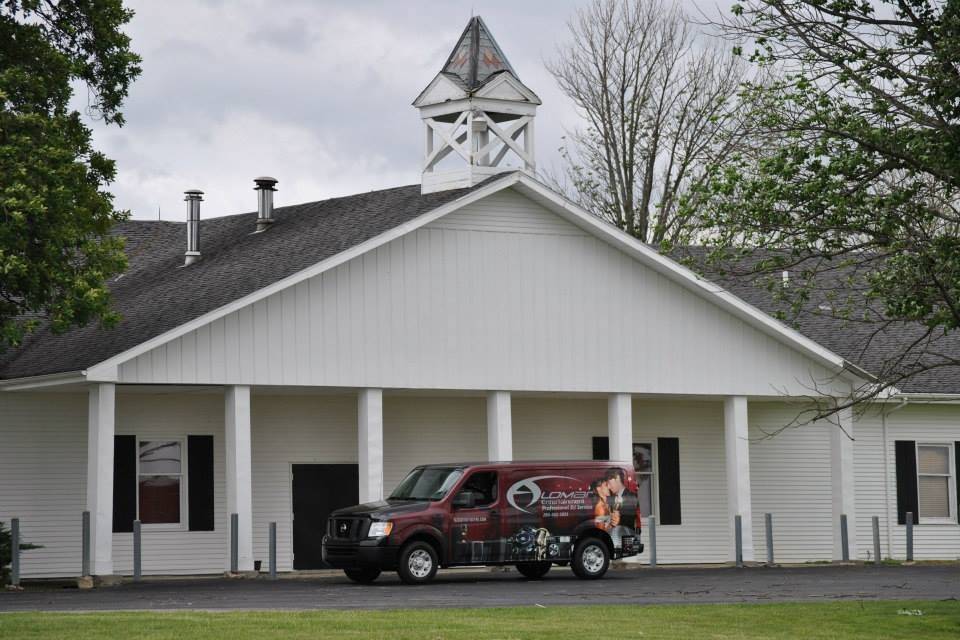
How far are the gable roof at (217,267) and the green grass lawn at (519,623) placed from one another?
9.49 m

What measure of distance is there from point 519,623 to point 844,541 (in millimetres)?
16131

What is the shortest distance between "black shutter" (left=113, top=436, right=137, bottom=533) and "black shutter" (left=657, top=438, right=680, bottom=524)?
10678mm

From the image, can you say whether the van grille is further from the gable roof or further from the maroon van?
the gable roof

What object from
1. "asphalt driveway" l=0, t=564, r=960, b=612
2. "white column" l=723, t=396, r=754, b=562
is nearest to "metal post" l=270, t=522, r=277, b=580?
"asphalt driveway" l=0, t=564, r=960, b=612

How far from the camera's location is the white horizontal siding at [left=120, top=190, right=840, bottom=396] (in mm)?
28094

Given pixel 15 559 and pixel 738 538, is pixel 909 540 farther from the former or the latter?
pixel 15 559

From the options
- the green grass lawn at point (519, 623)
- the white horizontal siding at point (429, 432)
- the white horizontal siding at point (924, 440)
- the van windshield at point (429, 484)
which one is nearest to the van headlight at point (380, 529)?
the van windshield at point (429, 484)

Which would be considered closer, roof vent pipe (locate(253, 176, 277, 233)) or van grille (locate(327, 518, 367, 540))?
van grille (locate(327, 518, 367, 540))

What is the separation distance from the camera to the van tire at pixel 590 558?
87.3ft

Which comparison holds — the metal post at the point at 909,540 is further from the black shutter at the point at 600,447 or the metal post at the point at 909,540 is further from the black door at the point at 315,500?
the black door at the point at 315,500

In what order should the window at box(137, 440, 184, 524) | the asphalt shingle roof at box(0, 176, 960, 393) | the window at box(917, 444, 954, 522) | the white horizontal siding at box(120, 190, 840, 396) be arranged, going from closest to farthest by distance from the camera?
the white horizontal siding at box(120, 190, 840, 396) → the asphalt shingle roof at box(0, 176, 960, 393) → the window at box(137, 440, 184, 524) → the window at box(917, 444, 954, 522)

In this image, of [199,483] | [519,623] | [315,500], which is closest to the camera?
[519,623]

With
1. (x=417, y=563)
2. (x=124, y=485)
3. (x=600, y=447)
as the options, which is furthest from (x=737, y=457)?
(x=124, y=485)

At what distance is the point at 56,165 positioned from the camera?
24.7 meters
